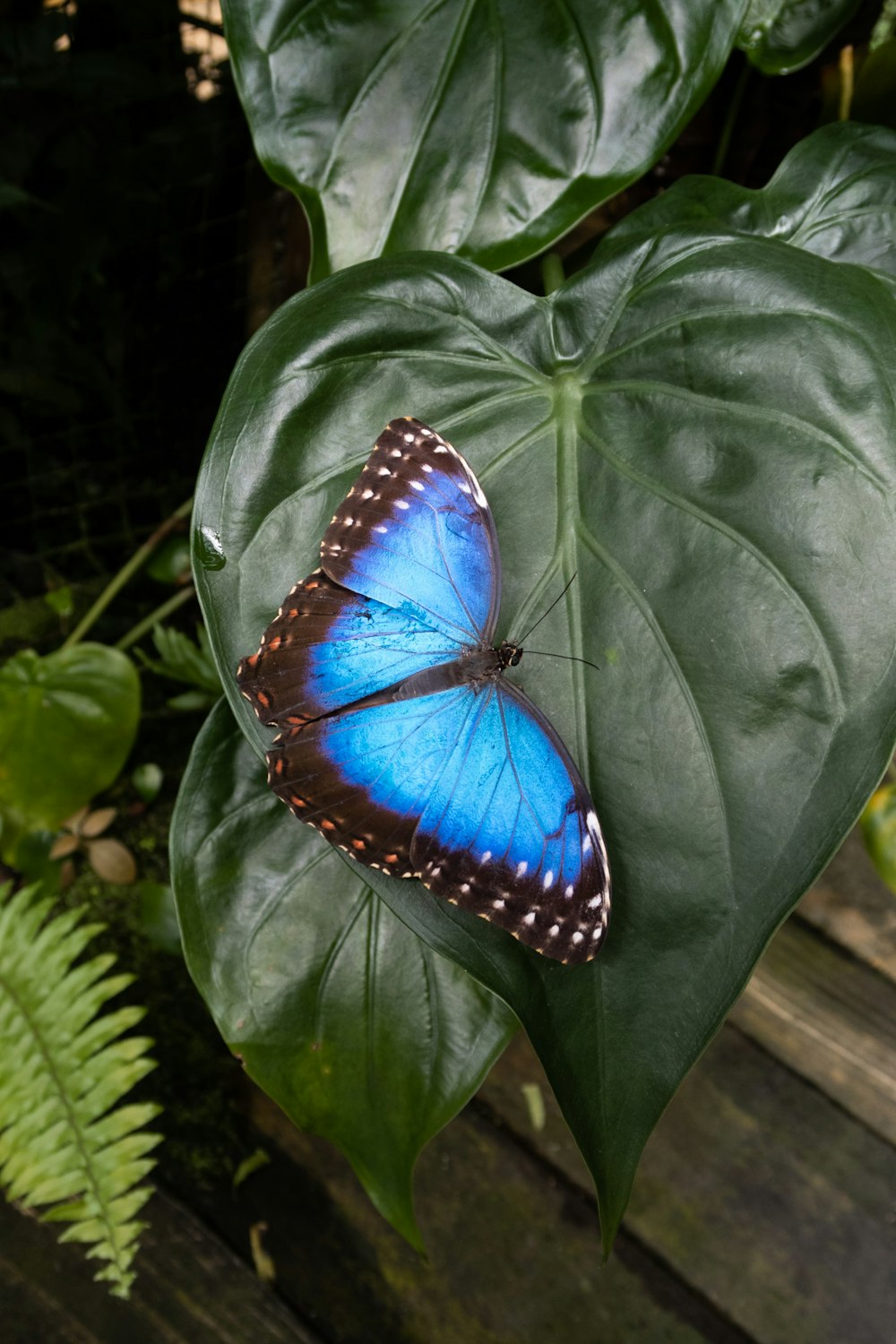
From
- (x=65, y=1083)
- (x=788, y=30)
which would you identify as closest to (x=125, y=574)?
(x=65, y=1083)

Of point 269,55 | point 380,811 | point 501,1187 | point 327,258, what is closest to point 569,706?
point 380,811

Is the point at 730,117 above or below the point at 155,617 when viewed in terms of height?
above

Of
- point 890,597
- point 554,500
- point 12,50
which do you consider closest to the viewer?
point 890,597

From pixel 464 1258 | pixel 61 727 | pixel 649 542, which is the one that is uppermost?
pixel 649 542

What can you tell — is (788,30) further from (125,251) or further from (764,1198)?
(764,1198)

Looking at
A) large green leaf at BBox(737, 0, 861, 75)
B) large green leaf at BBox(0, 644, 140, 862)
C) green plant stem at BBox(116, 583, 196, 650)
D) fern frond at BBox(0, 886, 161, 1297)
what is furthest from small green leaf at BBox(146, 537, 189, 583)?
large green leaf at BBox(737, 0, 861, 75)

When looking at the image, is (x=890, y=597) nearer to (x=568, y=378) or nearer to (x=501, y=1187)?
(x=568, y=378)

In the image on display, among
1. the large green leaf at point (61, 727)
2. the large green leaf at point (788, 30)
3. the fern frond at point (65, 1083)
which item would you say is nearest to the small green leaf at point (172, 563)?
the large green leaf at point (61, 727)

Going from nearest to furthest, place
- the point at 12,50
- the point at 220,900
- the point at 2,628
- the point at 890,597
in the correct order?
the point at 890,597 < the point at 220,900 < the point at 12,50 < the point at 2,628
